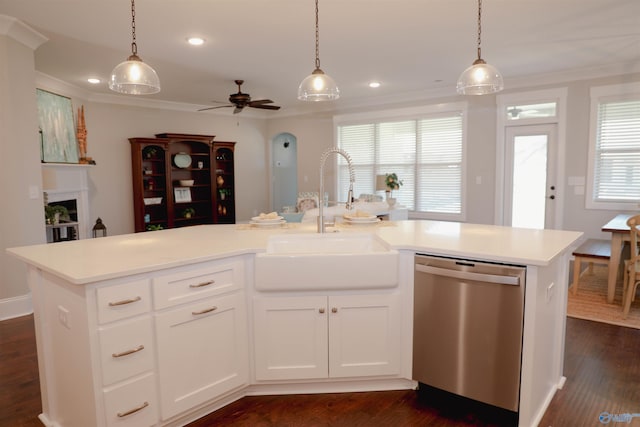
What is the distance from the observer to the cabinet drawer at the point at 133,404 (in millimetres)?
1788

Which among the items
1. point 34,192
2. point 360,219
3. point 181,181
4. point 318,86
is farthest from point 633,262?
point 181,181

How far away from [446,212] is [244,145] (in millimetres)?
4558

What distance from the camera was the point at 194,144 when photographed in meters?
8.38

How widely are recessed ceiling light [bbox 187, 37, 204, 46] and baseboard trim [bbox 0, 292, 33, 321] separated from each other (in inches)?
112

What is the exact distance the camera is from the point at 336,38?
13.7ft

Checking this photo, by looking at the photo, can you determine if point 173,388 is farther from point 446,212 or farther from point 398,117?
point 398,117

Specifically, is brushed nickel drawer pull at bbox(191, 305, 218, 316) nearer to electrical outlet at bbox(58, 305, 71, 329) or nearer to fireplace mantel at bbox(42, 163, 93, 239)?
electrical outlet at bbox(58, 305, 71, 329)

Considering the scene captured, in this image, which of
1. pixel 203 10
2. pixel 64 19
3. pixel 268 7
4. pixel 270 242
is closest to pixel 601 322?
pixel 270 242

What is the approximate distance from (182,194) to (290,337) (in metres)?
6.36

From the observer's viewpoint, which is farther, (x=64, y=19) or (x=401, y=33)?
(x=401, y=33)

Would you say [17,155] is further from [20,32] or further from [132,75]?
[132,75]

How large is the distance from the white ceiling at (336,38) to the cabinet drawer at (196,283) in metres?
2.21

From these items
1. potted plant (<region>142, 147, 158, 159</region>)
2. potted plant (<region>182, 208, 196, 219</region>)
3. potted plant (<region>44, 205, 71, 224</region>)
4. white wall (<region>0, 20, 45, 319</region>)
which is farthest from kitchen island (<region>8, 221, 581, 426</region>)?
potted plant (<region>182, 208, 196, 219</region>)

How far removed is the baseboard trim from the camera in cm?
373
